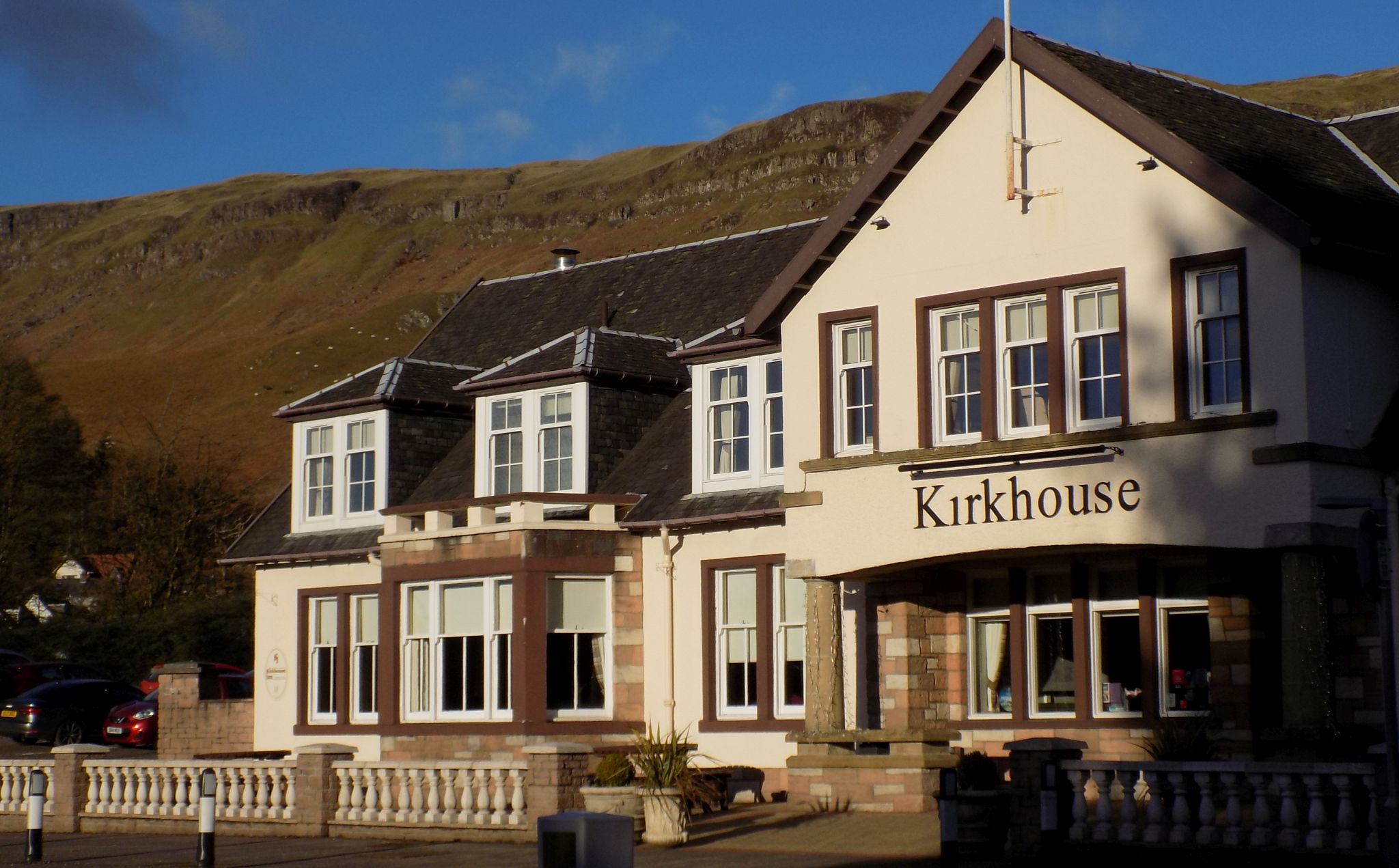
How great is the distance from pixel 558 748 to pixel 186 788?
692cm

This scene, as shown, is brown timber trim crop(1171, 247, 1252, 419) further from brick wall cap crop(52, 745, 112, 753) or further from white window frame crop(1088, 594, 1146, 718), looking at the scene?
brick wall cap crop(52, 745, 112, 753)

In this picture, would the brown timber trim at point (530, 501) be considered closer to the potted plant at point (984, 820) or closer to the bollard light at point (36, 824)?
the bollard light at point (36, 824)

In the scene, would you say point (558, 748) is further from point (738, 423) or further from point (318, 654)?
point (318, 654)

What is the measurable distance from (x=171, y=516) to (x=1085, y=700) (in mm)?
43637

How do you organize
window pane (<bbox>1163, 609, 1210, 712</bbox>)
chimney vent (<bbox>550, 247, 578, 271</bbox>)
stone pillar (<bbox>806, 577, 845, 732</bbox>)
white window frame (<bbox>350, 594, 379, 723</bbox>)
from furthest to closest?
chimney vent (<bbox>550, 247, 578, 271</bbox>), white window frame (<bbox>350, 594, 379, 723</bbox>), stone pillar (<bbox>806, 577, 845, 732</bbox>), window pane (<bbox>1163, 609, 1210, 712</bbox>)

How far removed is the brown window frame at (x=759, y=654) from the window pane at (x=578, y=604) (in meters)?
1.57

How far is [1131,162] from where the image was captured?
20891 millimetres

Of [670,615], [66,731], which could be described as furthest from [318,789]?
[66,731]

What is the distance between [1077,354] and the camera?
835 inches

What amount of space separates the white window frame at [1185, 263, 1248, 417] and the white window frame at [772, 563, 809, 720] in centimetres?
709

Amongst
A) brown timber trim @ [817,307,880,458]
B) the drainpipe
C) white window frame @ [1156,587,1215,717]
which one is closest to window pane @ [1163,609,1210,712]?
white window frame @ [1156,587,1215,717]

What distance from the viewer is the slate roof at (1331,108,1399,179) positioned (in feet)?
77.2

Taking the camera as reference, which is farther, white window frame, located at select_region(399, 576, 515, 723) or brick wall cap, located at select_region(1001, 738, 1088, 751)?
white window frame, located at select_region(399, 576, 515, 723)

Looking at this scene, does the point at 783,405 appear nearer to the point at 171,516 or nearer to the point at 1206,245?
the point at 1206,245
